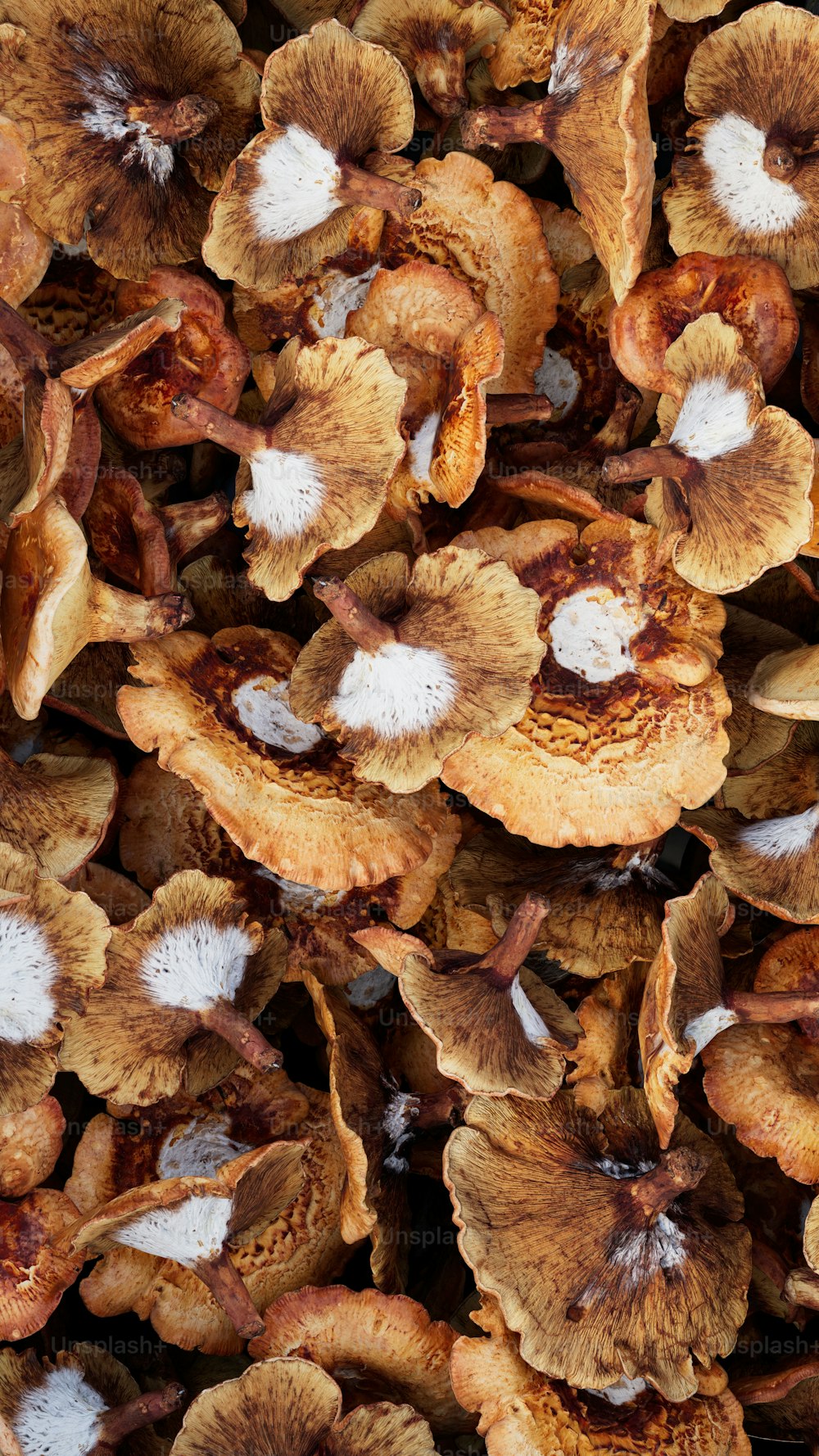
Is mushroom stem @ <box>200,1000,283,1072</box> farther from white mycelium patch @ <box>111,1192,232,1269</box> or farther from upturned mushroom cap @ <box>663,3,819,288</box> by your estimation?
upturned mushroom cap @ <box>663,3,819,288</box>

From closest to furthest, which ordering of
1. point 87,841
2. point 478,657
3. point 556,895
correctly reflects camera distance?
point 478,657 < point 87,841 < point 556,895

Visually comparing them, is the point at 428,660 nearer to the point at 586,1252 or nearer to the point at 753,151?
the point at 586,1252

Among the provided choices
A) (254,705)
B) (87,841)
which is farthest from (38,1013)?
(254,705)

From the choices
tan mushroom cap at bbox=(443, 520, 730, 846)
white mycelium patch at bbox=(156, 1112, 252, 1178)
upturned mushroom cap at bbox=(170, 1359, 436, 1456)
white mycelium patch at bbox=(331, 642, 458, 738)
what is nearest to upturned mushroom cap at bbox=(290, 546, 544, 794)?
white mycelium patch at bbox=(331, 642, 458, 738)

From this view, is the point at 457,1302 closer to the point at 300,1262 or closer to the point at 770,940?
the point at 300,1262

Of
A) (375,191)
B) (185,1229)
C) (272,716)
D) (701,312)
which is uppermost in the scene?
(375,191)

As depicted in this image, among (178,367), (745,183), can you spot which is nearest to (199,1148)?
(178,367)
